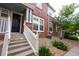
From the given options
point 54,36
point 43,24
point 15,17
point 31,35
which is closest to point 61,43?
point 54,36

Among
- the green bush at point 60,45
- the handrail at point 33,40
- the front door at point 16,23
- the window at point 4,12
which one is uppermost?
the window at point 4,12

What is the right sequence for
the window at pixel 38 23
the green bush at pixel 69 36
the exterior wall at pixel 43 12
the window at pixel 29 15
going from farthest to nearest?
the exterior wall at pixel 43 12 < the window at pixel 38 23 < the window at pixel 29 15 < the green bush at pixel 69 36

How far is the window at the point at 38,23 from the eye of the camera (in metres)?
6.84

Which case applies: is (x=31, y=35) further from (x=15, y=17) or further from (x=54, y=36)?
(x=15, y=17)

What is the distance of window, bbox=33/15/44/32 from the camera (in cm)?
684

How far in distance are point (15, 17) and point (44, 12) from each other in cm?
238

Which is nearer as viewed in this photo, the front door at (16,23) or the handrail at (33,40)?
the handrail at (33,40)

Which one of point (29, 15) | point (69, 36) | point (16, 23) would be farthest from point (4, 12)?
point (69, 36)

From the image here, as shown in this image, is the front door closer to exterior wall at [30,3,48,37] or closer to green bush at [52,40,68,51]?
exterior wall at [30,3,48,37]

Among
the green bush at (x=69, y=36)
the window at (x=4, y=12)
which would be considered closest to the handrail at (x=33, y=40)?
the window at (x=4, y=12)

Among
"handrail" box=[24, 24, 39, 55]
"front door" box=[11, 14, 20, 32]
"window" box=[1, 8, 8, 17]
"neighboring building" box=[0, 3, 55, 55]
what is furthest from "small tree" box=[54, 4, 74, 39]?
"window" box=[1, 8, 8, 17]

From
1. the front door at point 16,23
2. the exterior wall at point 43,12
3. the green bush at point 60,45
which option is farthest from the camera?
the exterior wall at point 43,12

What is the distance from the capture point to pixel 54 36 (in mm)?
5723

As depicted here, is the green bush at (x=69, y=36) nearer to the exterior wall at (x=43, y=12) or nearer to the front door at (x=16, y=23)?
the exterior wall at (x=43, y=12)
